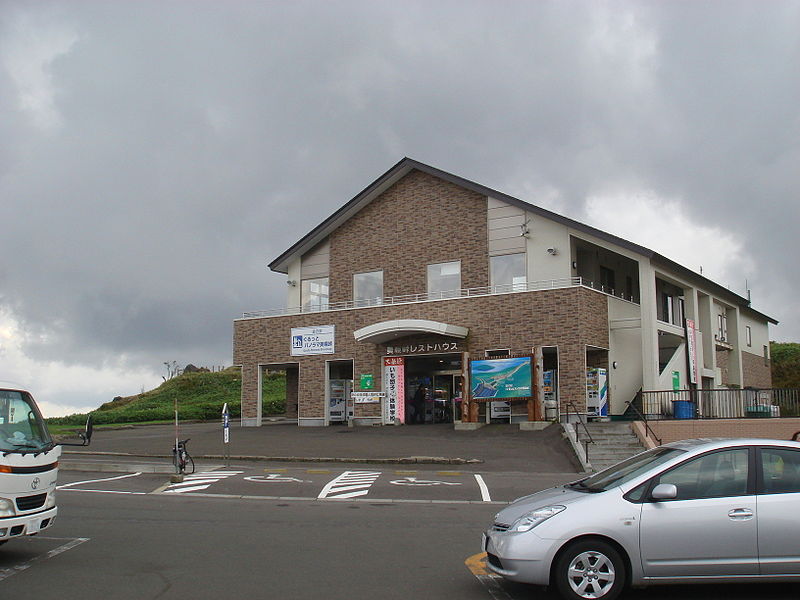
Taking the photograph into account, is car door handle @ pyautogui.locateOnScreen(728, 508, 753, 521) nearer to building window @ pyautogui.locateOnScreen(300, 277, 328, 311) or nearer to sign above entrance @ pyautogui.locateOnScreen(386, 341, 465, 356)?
sign above entrance @ pyautogui.locateOnScreen(386, 341, 465, 356)

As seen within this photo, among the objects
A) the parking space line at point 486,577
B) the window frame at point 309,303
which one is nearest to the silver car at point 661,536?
the parking space line at point 486,577

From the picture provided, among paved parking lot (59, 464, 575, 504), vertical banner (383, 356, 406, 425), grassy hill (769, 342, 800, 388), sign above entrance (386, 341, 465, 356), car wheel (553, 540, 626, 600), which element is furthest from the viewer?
grassy hill (769, 342, 800, 388)

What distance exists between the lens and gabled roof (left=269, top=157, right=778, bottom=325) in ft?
101

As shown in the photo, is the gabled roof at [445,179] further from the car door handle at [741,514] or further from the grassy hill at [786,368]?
the car door handle at [741,514]

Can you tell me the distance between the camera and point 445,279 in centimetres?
3438

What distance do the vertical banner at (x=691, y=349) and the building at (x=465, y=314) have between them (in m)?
0.08

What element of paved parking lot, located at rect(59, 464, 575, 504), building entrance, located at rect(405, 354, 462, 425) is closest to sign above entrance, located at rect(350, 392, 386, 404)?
building entrance, located at rect(405, 354, 462, 425)

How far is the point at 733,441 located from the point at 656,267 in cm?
2420

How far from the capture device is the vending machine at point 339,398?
35112 mm

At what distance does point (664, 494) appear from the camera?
23.5 ft

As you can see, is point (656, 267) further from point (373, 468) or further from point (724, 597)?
point (724, 597)

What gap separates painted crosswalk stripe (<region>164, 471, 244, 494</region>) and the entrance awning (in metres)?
12.0

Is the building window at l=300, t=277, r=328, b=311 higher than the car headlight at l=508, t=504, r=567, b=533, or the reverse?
the building window at l=300, t=277, r=328, b=311

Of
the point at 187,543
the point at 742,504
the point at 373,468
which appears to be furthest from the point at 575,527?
the point at 373,468
